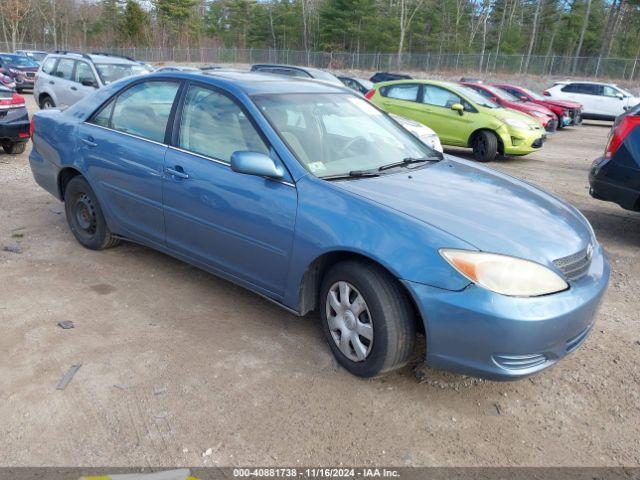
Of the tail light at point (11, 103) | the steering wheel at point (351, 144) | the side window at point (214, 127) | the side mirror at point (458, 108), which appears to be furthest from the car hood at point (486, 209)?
the tail light at point (11, 103)

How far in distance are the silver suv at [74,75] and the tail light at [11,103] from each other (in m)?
2.66

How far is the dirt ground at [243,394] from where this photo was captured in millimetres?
2518

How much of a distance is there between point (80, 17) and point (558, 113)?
67.3m

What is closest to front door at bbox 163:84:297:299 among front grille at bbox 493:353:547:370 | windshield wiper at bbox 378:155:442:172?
windshield wiper at bbox 378:155:442:172

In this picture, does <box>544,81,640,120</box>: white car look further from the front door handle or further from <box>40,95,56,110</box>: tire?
the front door handle

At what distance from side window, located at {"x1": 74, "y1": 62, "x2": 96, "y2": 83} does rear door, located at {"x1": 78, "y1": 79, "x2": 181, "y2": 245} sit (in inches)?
319

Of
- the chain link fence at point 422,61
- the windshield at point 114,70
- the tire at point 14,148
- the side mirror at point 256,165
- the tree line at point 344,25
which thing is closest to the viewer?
the side mirror at point 256,165

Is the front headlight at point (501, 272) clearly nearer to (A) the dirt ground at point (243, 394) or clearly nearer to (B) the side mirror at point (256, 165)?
(A) the dirt ground at point (243, 394)

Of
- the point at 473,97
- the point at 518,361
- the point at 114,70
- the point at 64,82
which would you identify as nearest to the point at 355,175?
the point at 518,361

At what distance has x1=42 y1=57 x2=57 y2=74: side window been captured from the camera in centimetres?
1267

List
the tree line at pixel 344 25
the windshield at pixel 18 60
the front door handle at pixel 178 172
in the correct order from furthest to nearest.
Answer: the tree line at pixel 344 25 → the windshield at pixel 18 60 → the front door handle at pixel 178 172

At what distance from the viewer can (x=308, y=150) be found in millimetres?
3363

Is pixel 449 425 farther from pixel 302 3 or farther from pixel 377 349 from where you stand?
pixel 302 3

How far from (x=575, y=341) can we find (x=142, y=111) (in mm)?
3503
